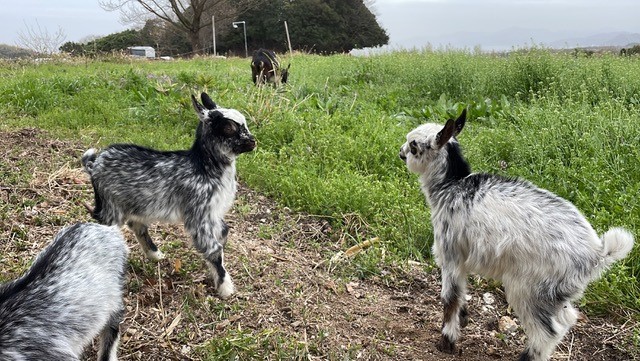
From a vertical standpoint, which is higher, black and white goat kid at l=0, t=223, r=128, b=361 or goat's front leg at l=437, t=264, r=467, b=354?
black and white goat kid at l=0, t=223, r=128, b=361

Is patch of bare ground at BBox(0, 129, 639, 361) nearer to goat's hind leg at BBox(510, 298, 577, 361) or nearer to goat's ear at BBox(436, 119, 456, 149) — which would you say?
goat's hind leg at BBox(510, 298, 577, 361)

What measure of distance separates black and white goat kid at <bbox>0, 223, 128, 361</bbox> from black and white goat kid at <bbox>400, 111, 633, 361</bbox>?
7.34 feet

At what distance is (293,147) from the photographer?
24.8ft

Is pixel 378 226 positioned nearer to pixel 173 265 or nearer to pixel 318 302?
pixel 318 302

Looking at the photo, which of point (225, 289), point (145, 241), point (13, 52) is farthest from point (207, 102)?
point (13, 52)

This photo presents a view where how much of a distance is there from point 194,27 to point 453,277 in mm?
32213

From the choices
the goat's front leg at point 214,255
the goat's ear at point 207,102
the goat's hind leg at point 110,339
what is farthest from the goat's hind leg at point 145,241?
the goat's hind leg at point 110,339

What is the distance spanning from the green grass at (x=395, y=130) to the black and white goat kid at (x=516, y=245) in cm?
110

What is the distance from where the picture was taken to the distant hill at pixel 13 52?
1857 cm

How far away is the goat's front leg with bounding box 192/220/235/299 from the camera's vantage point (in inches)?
169

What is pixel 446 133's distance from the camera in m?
4.07

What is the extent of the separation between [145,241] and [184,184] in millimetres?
643

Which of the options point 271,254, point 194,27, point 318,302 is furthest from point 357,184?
point 194,27

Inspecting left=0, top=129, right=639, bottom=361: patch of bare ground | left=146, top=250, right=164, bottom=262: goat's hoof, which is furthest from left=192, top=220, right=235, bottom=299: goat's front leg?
left=146, top=250, right=164, bottom=262: goat's hoof
